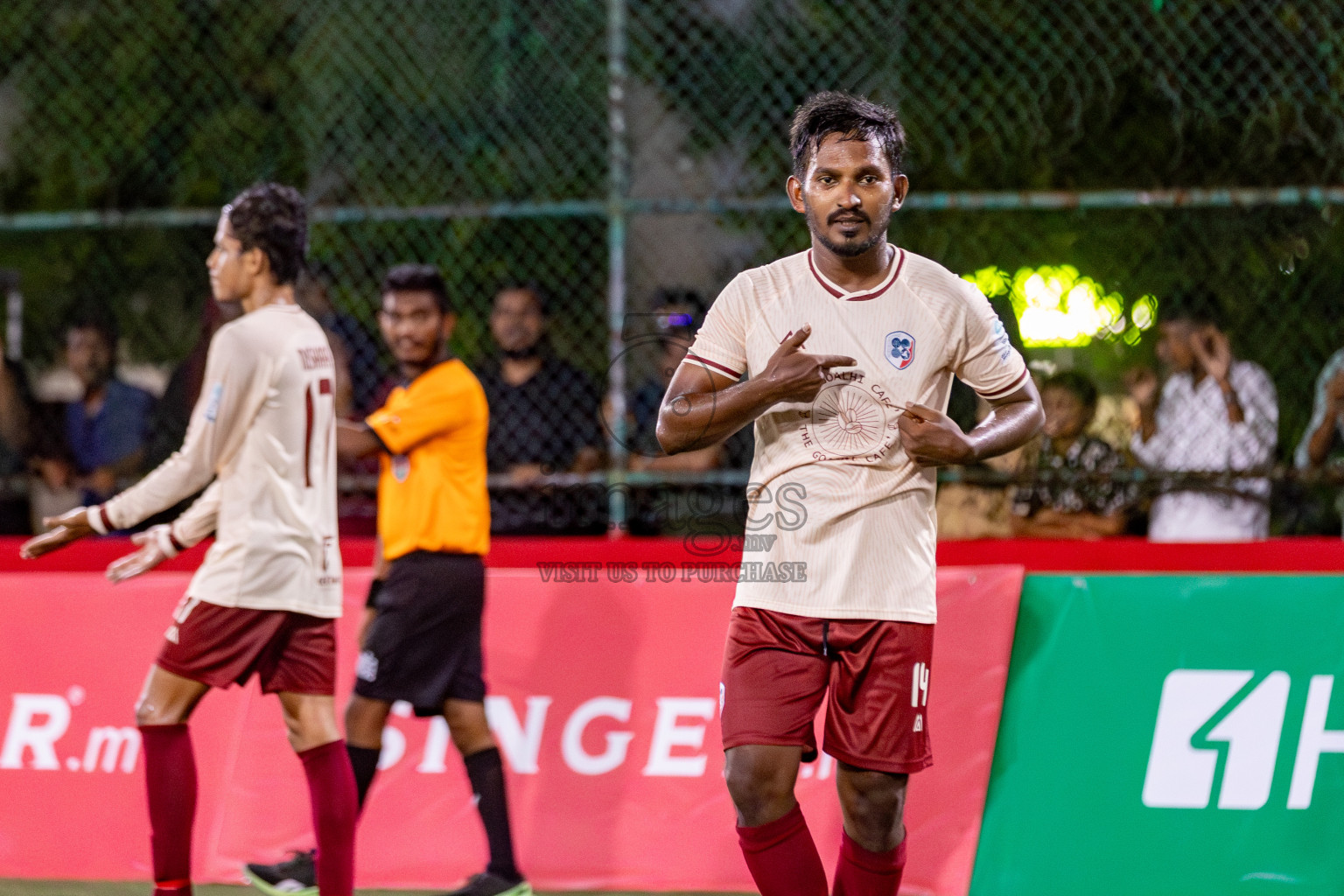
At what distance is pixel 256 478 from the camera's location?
379cm

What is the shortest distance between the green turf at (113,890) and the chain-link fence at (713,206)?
2021 mm

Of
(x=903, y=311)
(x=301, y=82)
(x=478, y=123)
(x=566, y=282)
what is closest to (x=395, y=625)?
(x=903, y=311)

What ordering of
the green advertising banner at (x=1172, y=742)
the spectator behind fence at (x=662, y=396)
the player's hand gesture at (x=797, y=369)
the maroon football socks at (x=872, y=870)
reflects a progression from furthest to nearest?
the spectator behind fence at (x=662, y=396) → the green advertising banner at (x=1172, y=742) → the maroon football socks at (x=872, y=870) → the player's hand gesture at (x=797, y=369)

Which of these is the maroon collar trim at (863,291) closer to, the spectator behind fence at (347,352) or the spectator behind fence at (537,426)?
the spectator behind fence at (537,426)

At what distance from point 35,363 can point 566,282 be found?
271cm

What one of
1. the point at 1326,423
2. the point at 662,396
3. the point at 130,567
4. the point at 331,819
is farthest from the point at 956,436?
the point at 1326,423

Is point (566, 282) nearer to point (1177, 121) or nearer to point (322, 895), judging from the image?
point (1177, 121)

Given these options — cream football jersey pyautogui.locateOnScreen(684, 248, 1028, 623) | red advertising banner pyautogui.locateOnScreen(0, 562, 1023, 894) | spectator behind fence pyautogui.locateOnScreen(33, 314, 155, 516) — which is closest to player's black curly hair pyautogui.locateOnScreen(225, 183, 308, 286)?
red advertising banner pyautogui.locateOnScreen(0, 562, 1023, 894)

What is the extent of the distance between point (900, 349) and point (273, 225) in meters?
1.78

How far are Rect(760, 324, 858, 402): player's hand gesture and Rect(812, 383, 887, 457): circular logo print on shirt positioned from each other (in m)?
0.13

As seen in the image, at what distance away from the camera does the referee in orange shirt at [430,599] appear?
14.1 feet

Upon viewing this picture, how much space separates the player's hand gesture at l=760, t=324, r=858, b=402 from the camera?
3.06m

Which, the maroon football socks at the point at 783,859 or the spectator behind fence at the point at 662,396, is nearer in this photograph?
the maroon football socks at the point at 783,859

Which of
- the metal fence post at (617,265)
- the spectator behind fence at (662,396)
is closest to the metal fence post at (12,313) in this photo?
the metal fence post at (617,265)
